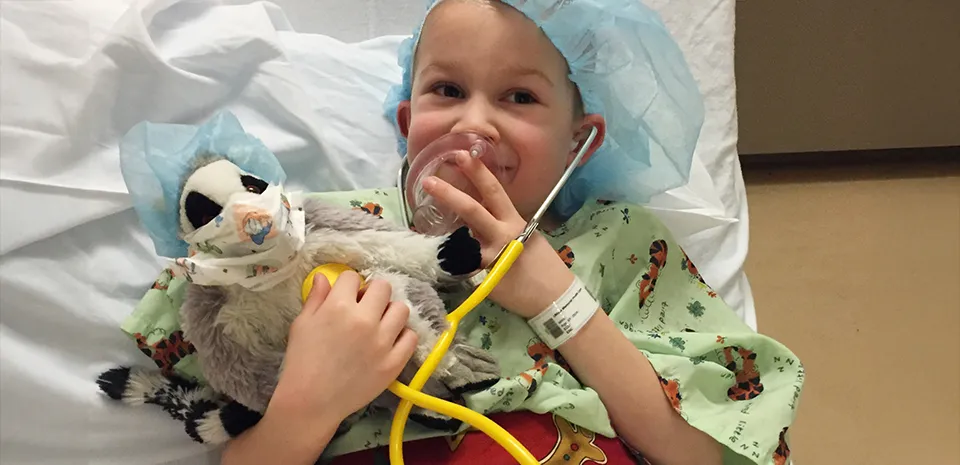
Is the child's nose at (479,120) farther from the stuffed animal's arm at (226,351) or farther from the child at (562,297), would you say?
the stuffed animal's arm at (226,351)

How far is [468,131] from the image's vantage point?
34.6 inches

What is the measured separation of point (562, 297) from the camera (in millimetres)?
840

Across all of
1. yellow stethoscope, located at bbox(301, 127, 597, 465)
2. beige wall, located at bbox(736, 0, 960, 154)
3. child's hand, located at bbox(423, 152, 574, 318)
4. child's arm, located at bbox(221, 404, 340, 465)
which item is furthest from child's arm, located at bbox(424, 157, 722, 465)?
beige wall, located at bbox(736, 0, 960, 154)

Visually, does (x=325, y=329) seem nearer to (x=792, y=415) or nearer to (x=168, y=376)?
(x=168, y=376)

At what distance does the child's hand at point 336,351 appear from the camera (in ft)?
2.22

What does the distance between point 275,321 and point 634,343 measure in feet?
1.43

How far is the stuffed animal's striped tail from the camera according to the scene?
27.7 inches

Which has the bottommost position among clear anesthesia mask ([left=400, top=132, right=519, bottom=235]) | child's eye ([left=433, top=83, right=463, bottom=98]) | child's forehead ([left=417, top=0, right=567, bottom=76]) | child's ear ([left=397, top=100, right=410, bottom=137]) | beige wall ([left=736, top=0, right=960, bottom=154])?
beige wall ([left=736, top=0, right=960, bottom=154])

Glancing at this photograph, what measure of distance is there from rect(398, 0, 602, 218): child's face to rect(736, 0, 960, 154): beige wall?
1.14 metres

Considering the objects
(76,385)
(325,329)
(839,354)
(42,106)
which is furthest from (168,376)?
(839,354)

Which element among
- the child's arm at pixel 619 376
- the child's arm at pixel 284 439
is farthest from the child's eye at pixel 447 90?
the child's arm at pixel 284 439

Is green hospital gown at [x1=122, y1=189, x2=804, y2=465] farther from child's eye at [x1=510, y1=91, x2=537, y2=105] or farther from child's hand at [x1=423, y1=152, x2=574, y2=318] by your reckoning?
child's eye at [x1=510, y1=91, x2=537, y2=105]

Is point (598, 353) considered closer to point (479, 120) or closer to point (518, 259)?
point (518, 259)

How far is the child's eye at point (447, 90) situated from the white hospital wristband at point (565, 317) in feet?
0.89
